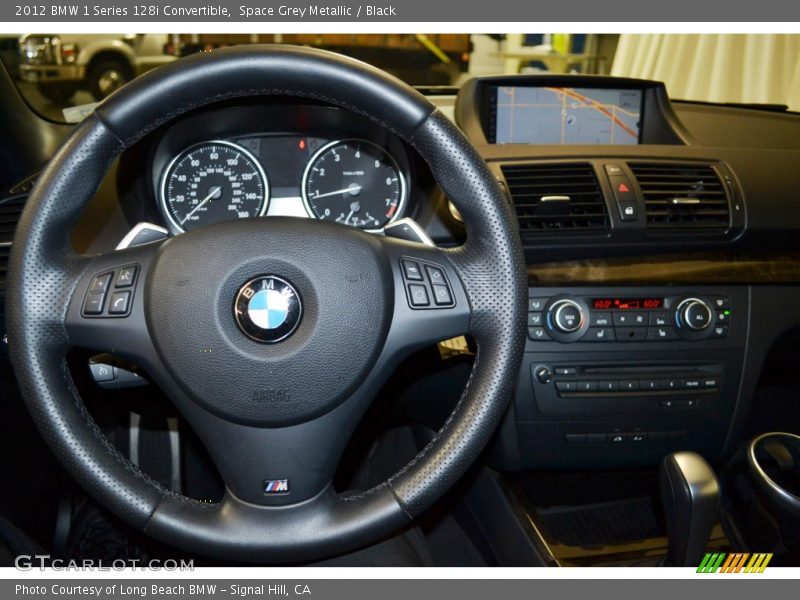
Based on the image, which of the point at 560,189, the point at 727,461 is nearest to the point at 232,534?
the point at 560,189

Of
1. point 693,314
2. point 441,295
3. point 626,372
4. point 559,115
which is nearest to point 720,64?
point 559,115

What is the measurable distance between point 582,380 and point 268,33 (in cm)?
97

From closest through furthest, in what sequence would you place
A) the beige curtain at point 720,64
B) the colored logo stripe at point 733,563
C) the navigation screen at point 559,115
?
the colored logo stripe at point 733,563, the navigation screen at point 559,115, the beige curtain at point 720,64

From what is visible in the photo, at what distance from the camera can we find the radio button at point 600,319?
158 centimetres

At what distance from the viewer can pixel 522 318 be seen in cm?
105

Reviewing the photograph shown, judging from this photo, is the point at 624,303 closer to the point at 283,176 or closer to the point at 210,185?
the point at 283,176

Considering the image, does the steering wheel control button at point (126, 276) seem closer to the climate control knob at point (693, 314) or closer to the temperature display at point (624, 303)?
the temperature display at point (624, 303)

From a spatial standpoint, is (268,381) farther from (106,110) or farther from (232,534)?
(106,110)

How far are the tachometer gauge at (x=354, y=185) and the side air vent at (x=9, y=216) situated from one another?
1.82 ft

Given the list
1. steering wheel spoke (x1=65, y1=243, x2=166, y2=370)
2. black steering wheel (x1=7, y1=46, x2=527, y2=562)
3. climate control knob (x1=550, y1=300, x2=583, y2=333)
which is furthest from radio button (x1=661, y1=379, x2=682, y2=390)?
steering wheel spoke (x1=65, y1=243, x2=166, y2=370)

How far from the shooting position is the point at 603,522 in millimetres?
1854

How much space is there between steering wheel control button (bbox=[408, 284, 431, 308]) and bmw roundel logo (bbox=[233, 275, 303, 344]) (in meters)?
0.16

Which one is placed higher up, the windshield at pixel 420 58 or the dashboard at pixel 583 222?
the windshield at pixel 420 58
